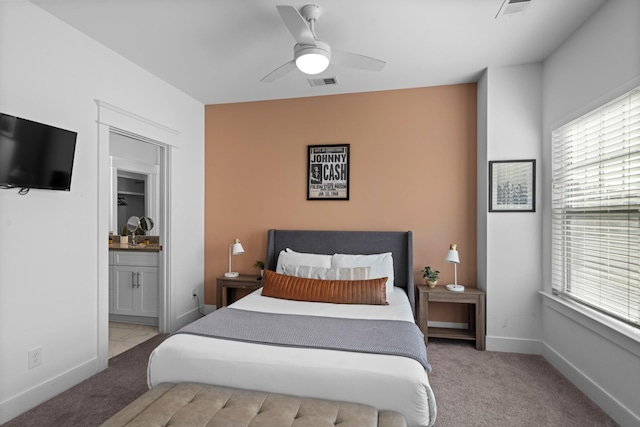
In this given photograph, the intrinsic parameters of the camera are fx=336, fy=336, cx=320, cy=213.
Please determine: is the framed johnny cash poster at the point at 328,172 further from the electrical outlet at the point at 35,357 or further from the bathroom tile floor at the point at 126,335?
Result: the electrical outlet at the point at 35,357

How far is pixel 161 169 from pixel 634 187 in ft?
13.3

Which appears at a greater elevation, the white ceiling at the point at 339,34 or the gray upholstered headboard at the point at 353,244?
the white ceiling at the point at 339,34

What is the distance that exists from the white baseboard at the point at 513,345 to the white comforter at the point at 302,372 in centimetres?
184

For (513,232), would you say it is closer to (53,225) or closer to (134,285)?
(53,225)

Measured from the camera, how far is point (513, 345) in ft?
10.5

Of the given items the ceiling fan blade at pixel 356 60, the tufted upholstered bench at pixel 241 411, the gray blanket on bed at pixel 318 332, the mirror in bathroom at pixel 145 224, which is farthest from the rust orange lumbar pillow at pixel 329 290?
the mirror in bathroom at pixel 145 224

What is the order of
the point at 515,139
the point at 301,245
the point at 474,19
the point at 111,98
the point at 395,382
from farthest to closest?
the point at 301,245
the point at 515,139
the point at 111,98
the point at 474,19
the point at 395,382

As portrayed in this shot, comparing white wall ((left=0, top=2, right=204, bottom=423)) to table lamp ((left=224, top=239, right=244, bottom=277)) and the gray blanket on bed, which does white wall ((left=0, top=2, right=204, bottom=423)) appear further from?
table lamp ((left=224, top=239, right=244, bottom=277))

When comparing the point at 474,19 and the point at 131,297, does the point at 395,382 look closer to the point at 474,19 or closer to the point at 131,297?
the point at 474,19

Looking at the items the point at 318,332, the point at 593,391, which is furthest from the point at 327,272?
the point at 593,391

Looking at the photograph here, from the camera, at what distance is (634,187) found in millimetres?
2047

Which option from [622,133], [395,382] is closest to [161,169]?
[395,382]

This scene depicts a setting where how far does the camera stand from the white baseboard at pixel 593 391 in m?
2.04

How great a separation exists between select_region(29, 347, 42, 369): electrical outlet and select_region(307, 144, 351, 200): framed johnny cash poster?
→ 2722 millimetres
